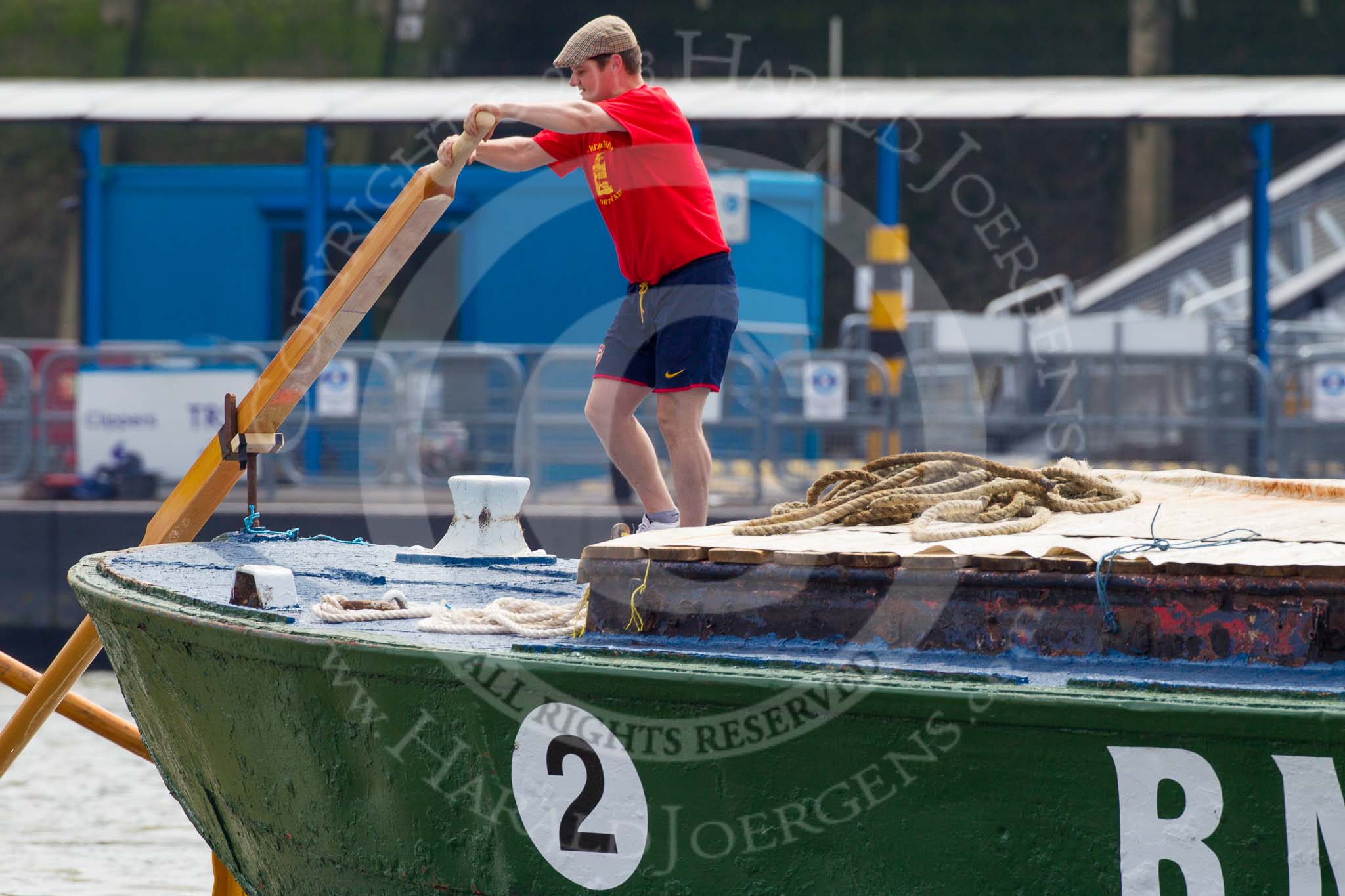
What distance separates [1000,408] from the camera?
11.4 m

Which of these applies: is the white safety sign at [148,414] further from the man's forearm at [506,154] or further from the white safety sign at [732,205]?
the man's forearm at [506,154]

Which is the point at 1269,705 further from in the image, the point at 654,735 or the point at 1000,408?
the point at 1000,408

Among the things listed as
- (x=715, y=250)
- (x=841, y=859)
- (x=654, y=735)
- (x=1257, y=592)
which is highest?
(x=715, y=250)

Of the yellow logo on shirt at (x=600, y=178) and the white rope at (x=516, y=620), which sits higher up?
the yellow logo on shirt at (x=600, y=178)

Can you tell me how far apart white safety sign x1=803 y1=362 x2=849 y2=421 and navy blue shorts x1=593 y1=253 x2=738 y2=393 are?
16.7 feet

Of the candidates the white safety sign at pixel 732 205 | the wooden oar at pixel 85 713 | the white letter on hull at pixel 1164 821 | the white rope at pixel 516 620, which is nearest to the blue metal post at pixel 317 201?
the white safety sign at pixel 732 205

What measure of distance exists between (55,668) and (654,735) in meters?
2.16

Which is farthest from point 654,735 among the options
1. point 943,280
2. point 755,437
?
point 943,280

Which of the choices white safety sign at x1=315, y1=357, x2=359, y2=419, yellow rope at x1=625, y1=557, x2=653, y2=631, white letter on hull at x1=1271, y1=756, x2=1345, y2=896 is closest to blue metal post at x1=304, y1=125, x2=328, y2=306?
white safety sign at x1=315, y1=357, x2=359, y2=419

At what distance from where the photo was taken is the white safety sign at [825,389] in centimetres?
956

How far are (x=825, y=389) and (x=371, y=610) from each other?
6.62 metres

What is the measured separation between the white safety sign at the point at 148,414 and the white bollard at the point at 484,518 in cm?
586

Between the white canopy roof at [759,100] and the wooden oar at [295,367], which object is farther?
the white canopy roof at [759,100]

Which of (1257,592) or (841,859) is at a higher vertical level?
(1257,592)
